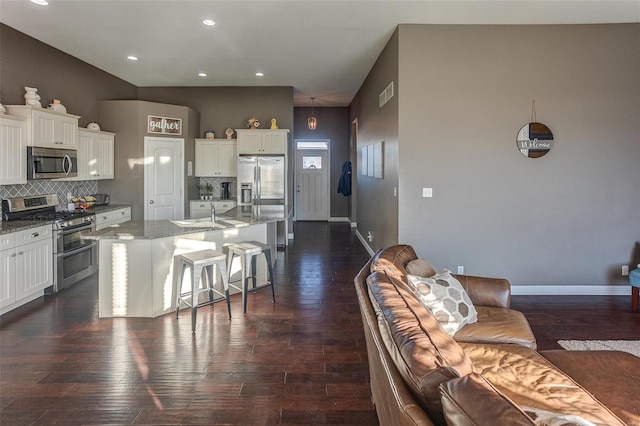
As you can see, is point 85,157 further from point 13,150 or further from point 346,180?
point 346,180

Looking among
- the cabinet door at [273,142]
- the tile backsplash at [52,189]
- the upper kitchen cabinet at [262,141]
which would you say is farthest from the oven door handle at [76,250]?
the cabinet door at [273,142]

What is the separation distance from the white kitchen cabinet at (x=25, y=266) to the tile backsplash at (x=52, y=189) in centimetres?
75

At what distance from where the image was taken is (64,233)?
4.84m

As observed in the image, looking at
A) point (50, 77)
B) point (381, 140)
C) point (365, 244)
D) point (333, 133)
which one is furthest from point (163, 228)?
point (333, 133)

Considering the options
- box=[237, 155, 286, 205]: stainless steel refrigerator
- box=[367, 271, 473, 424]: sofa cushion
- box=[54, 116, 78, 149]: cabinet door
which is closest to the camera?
box=[367, 271, 473, 424]: sofa cushion

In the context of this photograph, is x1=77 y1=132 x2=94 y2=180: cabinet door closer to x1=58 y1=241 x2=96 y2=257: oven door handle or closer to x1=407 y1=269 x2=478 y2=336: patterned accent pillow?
x1=58 y1=241 x2=96 y2=257: oven door handle

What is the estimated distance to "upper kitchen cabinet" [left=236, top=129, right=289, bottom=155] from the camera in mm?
7805

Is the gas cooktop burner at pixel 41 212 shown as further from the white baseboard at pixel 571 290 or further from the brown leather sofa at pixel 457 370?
the white baseboard at pixel 571 290

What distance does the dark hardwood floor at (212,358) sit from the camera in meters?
2.43

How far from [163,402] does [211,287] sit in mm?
Result: 1954

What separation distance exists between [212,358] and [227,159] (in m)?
5.44

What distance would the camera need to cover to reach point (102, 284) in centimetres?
396

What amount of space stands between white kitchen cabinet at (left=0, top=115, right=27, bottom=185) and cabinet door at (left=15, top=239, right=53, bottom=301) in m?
0.77

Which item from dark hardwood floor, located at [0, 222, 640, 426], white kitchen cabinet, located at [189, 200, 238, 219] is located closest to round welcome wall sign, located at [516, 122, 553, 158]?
dark hardwood floor, located at [0, 222, 640, 426]
